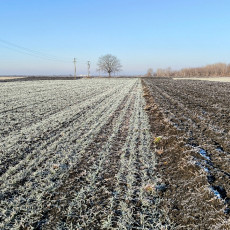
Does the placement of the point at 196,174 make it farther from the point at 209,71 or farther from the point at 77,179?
the point at 209,71

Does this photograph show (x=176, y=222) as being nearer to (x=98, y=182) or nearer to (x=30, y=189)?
(x=98, y=182)

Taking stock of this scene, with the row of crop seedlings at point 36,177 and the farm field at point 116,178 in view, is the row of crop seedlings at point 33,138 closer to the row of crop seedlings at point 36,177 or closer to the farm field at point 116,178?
the farm field at point 116,178

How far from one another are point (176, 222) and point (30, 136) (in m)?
6.02

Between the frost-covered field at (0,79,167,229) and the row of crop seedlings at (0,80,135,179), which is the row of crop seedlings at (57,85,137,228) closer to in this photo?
the frost-covered field at (0,79,167,229)

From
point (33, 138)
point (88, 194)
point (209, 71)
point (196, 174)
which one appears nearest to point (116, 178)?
point (88, 194)

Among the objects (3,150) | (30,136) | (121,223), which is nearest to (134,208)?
(121,223)

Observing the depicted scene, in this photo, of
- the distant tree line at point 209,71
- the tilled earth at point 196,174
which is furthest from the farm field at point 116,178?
the distant tree line at point 209,71

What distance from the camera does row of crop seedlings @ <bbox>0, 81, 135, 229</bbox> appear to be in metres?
3.20

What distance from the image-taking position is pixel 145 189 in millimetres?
3820

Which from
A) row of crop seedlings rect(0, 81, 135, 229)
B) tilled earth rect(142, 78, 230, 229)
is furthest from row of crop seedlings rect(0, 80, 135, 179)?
tilled earth rect(142, 78, 230, 229)

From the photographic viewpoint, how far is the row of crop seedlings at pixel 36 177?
3.20 meters

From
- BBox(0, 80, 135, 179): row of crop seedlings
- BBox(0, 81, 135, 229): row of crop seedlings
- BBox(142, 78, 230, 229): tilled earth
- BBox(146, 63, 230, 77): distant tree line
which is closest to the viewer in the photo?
BBox(142, 78, 230, 229): tilled earth

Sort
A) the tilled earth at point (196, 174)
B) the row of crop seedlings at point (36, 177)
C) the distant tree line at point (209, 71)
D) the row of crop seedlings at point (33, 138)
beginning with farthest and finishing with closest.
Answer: the distant tree line at point (209, 71) < the row of crop seedlings at point (33, 138) < the row of crop seedlings at point (36, 177) < the tilled earth at point (196, 174)

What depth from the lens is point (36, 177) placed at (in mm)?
4324
